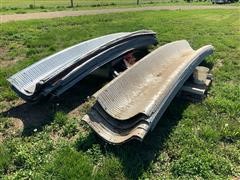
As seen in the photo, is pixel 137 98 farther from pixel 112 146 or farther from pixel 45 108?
pixel 45 108

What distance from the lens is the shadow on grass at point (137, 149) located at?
3529 mm

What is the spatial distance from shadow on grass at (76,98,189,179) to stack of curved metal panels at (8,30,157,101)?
1116mm

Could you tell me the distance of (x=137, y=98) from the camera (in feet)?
15.1

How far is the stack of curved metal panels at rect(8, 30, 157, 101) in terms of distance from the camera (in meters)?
4.66

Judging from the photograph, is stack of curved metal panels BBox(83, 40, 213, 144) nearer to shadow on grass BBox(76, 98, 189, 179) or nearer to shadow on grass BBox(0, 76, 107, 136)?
shadow on grass BBox(76, 98, 189, 179)

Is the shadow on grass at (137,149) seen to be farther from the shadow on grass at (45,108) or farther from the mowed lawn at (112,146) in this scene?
the shadow on grass at (45,108)

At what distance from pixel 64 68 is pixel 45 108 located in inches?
26.8

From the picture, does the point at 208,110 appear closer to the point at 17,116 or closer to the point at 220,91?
the point at 220,91

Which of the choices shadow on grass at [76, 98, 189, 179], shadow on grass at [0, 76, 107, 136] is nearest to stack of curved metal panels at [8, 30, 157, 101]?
shadow on grass at [0, 76, 107, 136]

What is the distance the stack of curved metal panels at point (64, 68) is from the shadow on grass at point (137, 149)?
112 cm

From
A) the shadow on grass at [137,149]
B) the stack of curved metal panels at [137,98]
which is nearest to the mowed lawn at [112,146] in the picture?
the shadow on grass at [137,149]

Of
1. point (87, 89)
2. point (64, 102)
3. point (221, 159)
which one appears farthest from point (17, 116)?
point (221, 159)

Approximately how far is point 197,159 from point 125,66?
279 centimetres

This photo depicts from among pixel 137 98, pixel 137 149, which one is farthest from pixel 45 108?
pixel 137 149
